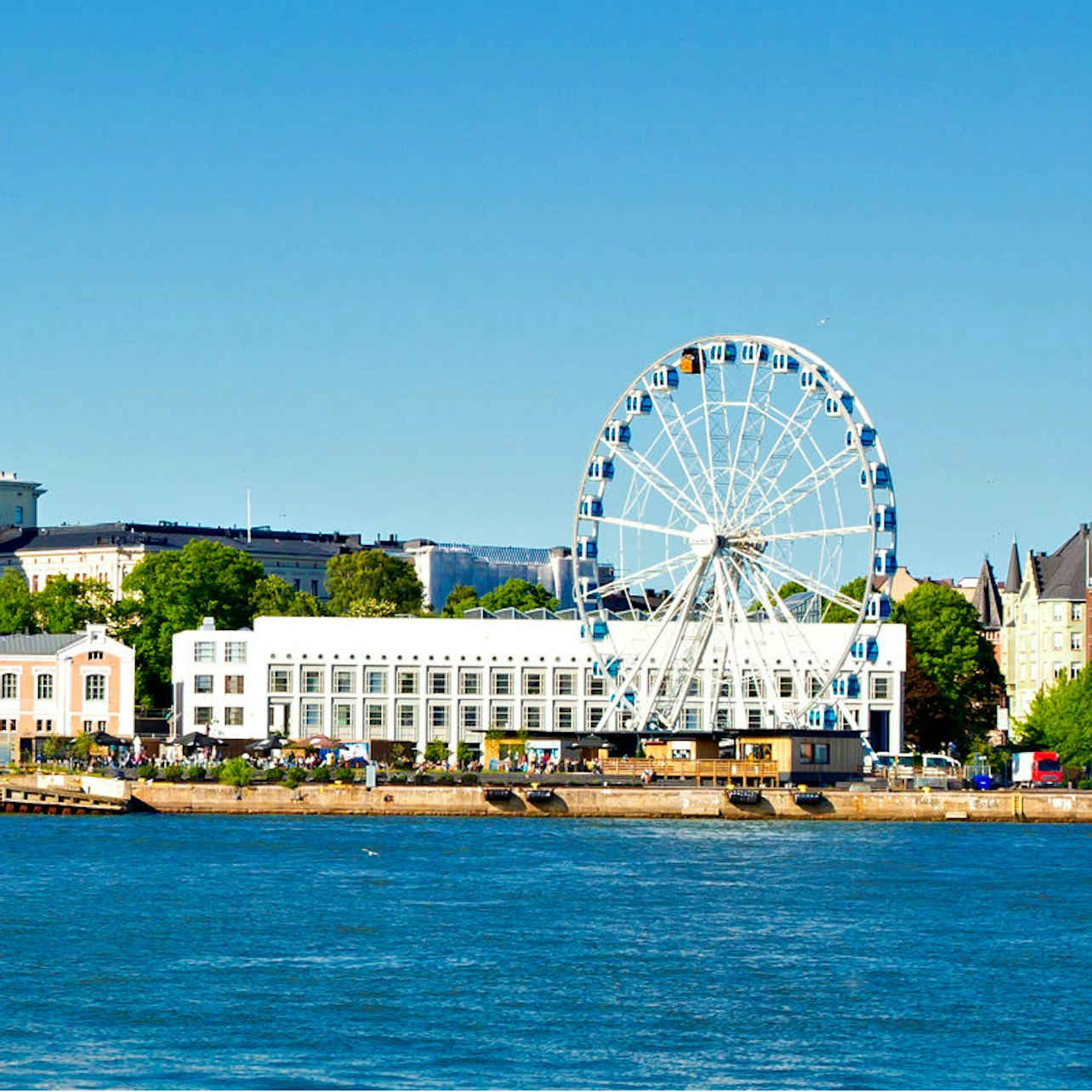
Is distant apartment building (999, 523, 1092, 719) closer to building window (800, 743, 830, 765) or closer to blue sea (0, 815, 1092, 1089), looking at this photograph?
building window (800, 743, 830, 765)

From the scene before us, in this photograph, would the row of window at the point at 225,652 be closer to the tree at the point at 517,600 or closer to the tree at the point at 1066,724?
the tree at the point at 517,600

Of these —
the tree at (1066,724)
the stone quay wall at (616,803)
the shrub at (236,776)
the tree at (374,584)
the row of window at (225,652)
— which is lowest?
the stone quay wall at (616,803)

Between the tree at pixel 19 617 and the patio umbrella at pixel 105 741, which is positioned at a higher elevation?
the tree at pixel 19 617

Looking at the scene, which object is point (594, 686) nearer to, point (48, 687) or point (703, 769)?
point (703, 769)

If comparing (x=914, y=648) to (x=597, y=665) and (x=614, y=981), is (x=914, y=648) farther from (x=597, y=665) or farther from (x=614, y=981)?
(x=614, y=981)

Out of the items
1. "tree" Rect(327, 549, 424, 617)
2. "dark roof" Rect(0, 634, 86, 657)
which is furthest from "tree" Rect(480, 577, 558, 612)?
"dark roof" Rect(0, 634, 86, 657)

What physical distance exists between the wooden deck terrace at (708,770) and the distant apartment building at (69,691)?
3927 centimetres

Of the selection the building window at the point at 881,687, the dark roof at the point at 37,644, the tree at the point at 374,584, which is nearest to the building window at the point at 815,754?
the building window at the point at 881,687

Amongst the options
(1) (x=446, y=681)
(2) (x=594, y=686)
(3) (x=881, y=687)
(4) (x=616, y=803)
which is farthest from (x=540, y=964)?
(3) (x=881, y=687)

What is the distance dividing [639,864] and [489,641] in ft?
170

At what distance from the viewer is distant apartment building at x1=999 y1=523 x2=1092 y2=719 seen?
163 m

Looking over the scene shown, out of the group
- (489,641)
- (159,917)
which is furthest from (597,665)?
(159,917)

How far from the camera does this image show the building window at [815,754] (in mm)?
108438

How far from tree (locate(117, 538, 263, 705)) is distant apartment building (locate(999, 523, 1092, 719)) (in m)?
50.5
